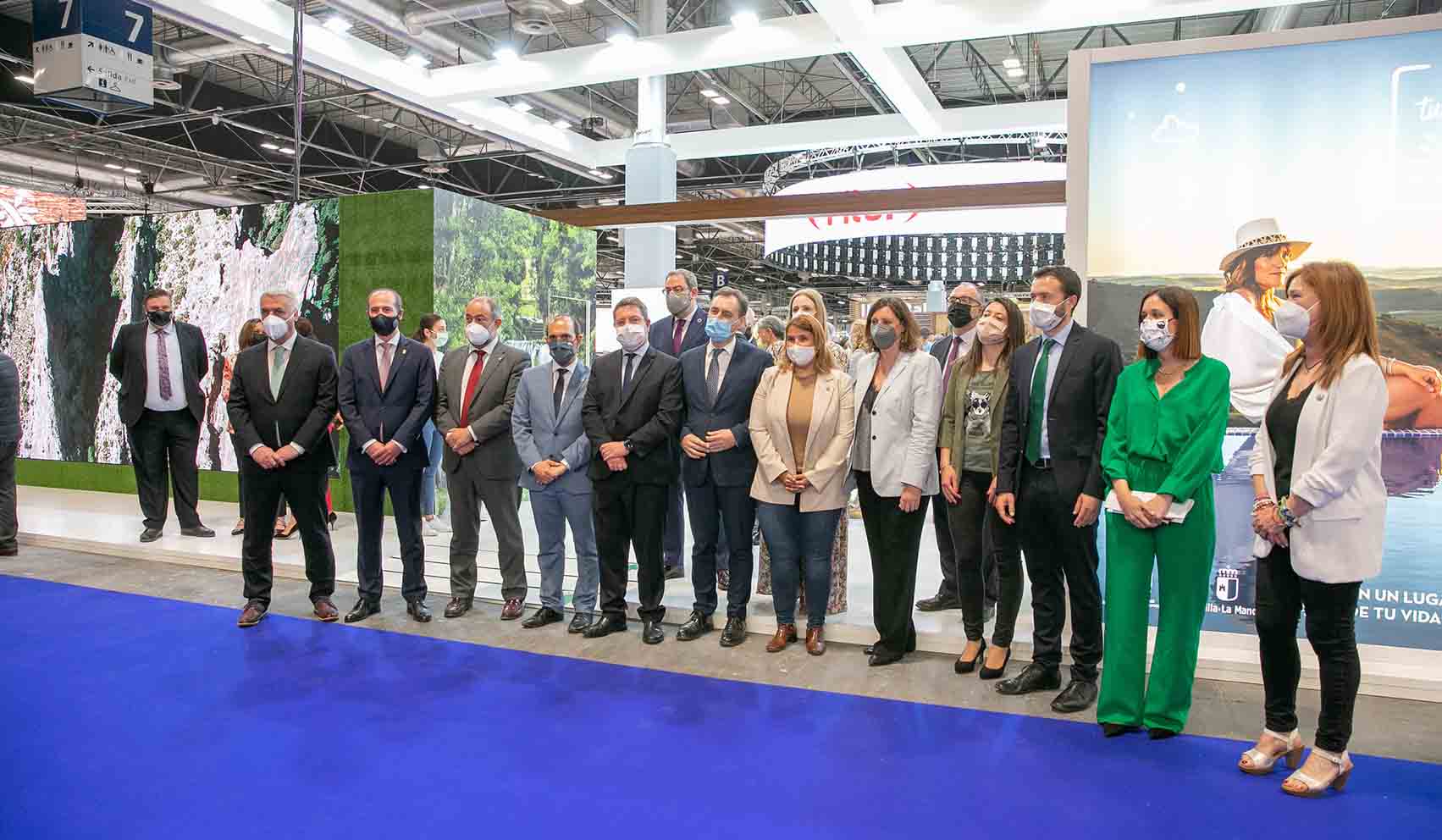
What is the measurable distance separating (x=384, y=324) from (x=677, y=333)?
1556 mm

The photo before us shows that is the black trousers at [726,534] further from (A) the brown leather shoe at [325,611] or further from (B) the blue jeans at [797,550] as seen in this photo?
(A) the brown leather shoe at [325,611]

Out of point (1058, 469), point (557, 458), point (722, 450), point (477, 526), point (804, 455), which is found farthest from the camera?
point (477, 526)

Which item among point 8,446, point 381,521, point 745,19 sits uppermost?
point 745,19

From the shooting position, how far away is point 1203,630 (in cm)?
440

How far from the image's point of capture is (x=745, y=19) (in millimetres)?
9031

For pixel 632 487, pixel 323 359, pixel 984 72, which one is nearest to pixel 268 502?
pixel 323 359

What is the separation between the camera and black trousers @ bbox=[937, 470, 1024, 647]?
4039 millimetres

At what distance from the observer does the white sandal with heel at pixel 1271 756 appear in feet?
10.3

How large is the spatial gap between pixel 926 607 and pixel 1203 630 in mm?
1307

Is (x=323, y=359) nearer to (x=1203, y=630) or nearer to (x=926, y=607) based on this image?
(x=926, y=607)

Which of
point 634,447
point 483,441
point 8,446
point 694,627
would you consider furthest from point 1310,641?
point 8,446

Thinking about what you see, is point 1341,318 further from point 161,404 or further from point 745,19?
point 745,19

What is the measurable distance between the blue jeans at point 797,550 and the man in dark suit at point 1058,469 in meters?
0.81

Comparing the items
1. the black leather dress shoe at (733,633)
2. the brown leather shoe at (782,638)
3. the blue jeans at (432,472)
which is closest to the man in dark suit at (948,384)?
the brown leather shoe at (782,638)
